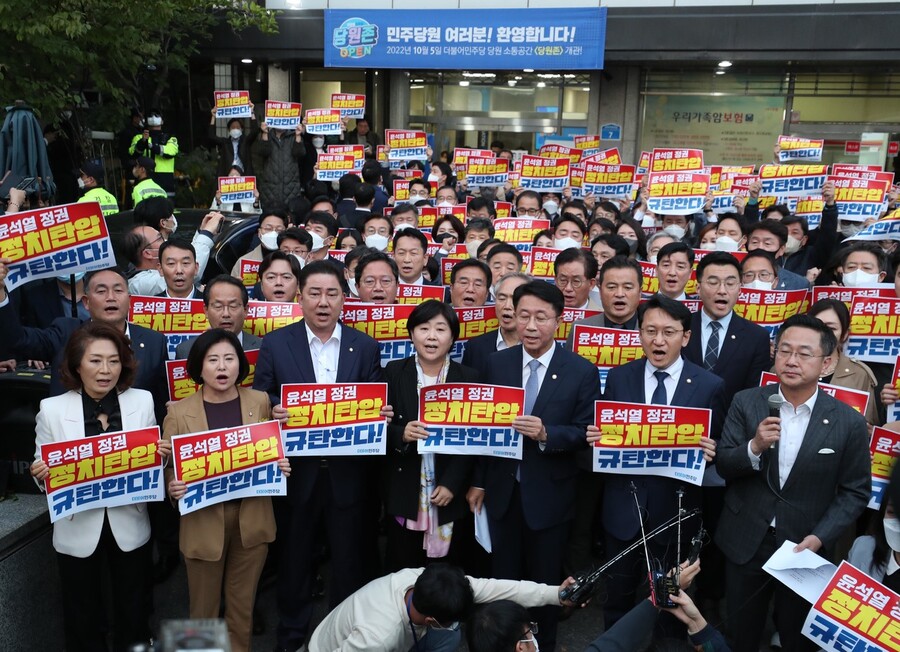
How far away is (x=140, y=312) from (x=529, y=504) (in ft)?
9.77

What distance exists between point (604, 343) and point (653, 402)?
0.87 meters

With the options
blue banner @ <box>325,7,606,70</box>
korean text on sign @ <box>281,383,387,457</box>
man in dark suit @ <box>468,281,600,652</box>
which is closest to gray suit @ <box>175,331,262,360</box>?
korean text on sign @ <box>281,383,387,457</box>

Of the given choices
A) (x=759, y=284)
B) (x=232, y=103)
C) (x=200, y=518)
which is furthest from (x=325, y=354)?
(x=232, y=103)

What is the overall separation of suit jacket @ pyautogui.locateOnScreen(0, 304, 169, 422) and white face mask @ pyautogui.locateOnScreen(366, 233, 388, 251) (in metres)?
3.11

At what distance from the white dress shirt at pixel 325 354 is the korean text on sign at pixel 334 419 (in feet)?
1.22

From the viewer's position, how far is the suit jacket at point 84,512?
4207 mm

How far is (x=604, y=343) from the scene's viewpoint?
17.8ft

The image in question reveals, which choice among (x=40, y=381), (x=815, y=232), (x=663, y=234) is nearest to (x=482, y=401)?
(x=40, y=381)

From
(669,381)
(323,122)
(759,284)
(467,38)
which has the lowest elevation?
(669,381)

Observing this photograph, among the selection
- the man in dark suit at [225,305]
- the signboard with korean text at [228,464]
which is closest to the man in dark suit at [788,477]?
the signboard with korean text at [228,464]

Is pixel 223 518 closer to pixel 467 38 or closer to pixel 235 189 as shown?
pixel 235 189

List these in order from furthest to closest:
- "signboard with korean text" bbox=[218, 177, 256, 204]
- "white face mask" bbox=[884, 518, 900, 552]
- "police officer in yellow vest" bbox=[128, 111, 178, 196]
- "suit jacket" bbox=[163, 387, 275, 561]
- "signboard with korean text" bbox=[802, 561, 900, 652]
→ "police officer in yellow vest" bbox=[128, 111, 178, 196] → "signboard with korean text" bbox=[218, 177, 256, 204] → "suit jacket" bbox=[163, 387, 275, 561] → "white face mask" bbox=[884, 518, 900, 552] → "signboard with korean text" bbox=[802, 561, 900, 652]

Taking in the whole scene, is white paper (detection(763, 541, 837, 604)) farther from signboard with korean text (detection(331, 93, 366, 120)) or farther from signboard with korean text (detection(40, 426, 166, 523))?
signboard with korean text (detection(331, 93, 366, 120))

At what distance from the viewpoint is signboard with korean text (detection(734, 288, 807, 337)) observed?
6.12 meters
